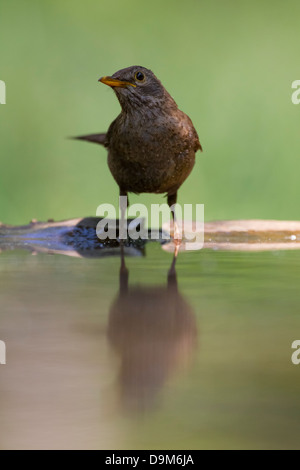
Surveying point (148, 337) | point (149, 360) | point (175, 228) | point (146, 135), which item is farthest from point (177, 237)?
point (149, 360)

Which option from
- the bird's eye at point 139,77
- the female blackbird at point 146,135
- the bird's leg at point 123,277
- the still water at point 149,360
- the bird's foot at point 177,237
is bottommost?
the still water at point 149,360

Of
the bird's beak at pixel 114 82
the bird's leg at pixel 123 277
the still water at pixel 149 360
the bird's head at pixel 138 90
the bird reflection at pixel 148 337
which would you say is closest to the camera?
the still water at pixel 149 360

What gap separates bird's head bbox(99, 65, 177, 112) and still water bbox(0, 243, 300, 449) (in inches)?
54.3

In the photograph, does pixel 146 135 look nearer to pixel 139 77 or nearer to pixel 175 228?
pixel 139 77

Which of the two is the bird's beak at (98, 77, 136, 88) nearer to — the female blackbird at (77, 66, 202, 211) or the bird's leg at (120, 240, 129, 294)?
the female blackbird at (77, 66, 202, 211)

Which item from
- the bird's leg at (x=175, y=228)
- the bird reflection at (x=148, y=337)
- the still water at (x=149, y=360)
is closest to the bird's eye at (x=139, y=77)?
the bird's leg at (x=175, y=228)

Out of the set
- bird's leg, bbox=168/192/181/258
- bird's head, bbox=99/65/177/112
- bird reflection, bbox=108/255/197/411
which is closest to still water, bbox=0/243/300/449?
bird reflection, bbox=108/255/197/411

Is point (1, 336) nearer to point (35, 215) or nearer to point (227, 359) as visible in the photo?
point (227, 359)

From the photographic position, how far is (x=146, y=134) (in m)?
3.95

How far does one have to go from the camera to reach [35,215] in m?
6.13

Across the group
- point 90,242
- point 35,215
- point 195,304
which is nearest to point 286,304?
point 195,304

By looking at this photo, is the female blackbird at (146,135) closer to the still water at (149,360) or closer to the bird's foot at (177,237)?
the bird's foot at (177,237)

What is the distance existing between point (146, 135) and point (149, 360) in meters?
2.35

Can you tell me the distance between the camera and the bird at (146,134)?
3959 millimetres
